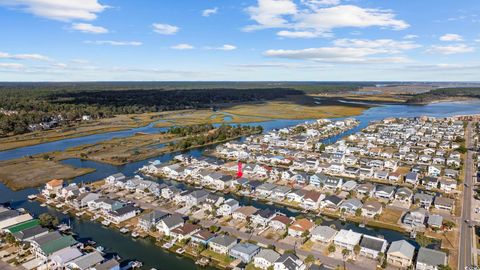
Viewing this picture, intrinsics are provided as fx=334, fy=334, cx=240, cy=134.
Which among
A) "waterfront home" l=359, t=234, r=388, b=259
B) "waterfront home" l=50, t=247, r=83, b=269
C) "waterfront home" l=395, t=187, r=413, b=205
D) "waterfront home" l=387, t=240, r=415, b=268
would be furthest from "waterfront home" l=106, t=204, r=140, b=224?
"waterfront home" l=395, t=187, r=413, b=205

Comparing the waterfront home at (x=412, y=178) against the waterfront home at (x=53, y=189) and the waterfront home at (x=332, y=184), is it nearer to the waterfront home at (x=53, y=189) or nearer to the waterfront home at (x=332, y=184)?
the waterfront home at (x=332, y=184)

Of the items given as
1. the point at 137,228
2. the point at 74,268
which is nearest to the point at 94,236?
the point at 137,228

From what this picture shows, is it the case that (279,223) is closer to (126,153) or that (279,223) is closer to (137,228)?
(137,228)

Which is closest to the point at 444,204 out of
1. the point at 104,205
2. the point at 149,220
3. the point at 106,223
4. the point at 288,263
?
the point at 288,263

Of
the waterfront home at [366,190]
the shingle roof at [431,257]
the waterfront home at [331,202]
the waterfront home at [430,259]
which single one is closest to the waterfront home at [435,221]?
the waterfront home at [430,259]

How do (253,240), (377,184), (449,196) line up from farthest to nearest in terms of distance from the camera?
(377,184), (449,196), (253,240)
